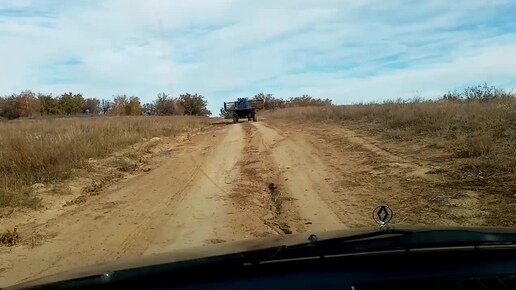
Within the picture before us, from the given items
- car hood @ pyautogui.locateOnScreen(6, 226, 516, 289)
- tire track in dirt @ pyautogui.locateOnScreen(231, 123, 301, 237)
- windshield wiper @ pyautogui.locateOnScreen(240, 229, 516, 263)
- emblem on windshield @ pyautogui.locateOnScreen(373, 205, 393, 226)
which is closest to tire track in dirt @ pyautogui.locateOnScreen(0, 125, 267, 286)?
tire track in dirt @ pyautogui.locateOnScreen(231, 123, 301, 237)

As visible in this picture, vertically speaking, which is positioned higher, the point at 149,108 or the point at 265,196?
the point at 149,108

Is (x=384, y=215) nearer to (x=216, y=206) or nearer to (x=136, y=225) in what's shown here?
(x=136, y=225)

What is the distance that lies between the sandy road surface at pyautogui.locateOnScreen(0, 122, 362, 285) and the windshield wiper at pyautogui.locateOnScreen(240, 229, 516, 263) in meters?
4.75

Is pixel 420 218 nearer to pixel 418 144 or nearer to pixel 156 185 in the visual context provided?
pixel 156 185

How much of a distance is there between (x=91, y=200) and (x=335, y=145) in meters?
9.57

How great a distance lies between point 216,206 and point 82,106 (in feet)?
304

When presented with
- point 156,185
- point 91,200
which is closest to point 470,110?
point 156,185

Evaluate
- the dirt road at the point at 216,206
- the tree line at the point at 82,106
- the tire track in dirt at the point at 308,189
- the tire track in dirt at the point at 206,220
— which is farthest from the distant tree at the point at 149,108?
the tire track in dirt at the point at 206,220

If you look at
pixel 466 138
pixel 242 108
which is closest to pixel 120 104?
pixel 242 108

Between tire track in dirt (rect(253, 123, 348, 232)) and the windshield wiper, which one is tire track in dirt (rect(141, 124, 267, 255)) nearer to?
tire track in dirt (rect(253, 123, 348, 232))

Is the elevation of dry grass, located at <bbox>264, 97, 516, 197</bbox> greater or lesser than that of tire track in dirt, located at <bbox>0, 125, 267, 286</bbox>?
greater

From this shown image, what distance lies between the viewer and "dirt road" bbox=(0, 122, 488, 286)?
754cm

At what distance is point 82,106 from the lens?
321 feet

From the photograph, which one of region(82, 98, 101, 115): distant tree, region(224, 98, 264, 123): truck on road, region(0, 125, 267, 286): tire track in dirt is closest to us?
region(0, 125, 267, 286): tire track in dirt
